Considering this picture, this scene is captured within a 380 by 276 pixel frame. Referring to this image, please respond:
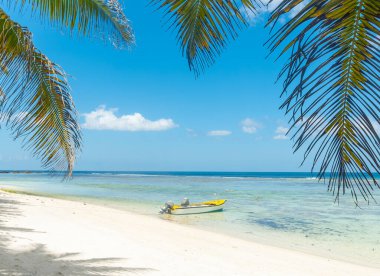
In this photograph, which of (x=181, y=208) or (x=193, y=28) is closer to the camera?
Result: (x=193, y=28)

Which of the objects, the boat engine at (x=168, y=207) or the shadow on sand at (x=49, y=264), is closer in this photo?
the shadow on sand at (x=49, y=264)

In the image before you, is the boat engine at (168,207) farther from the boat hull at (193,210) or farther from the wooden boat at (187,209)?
the boat hull at (193,210)

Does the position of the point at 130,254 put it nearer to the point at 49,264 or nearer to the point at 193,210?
the point at 49,264

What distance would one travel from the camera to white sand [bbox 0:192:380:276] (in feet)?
18.0

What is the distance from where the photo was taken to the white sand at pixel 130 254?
5.49 metres

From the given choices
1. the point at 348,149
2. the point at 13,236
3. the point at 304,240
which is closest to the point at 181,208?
the point at 304,240

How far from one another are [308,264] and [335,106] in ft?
22.5

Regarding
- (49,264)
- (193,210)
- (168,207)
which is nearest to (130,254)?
(49,264)

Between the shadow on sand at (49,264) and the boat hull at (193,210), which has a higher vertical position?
the shadow on sand at (49,264)

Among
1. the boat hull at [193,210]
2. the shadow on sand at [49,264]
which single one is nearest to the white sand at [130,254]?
the shadow on sand at [49,264]

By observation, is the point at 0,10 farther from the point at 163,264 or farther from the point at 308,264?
the point at 308,264

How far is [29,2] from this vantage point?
20.1ft

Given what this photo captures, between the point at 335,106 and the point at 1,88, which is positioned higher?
the point at 1,88

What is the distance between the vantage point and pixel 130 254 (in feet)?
22.1
